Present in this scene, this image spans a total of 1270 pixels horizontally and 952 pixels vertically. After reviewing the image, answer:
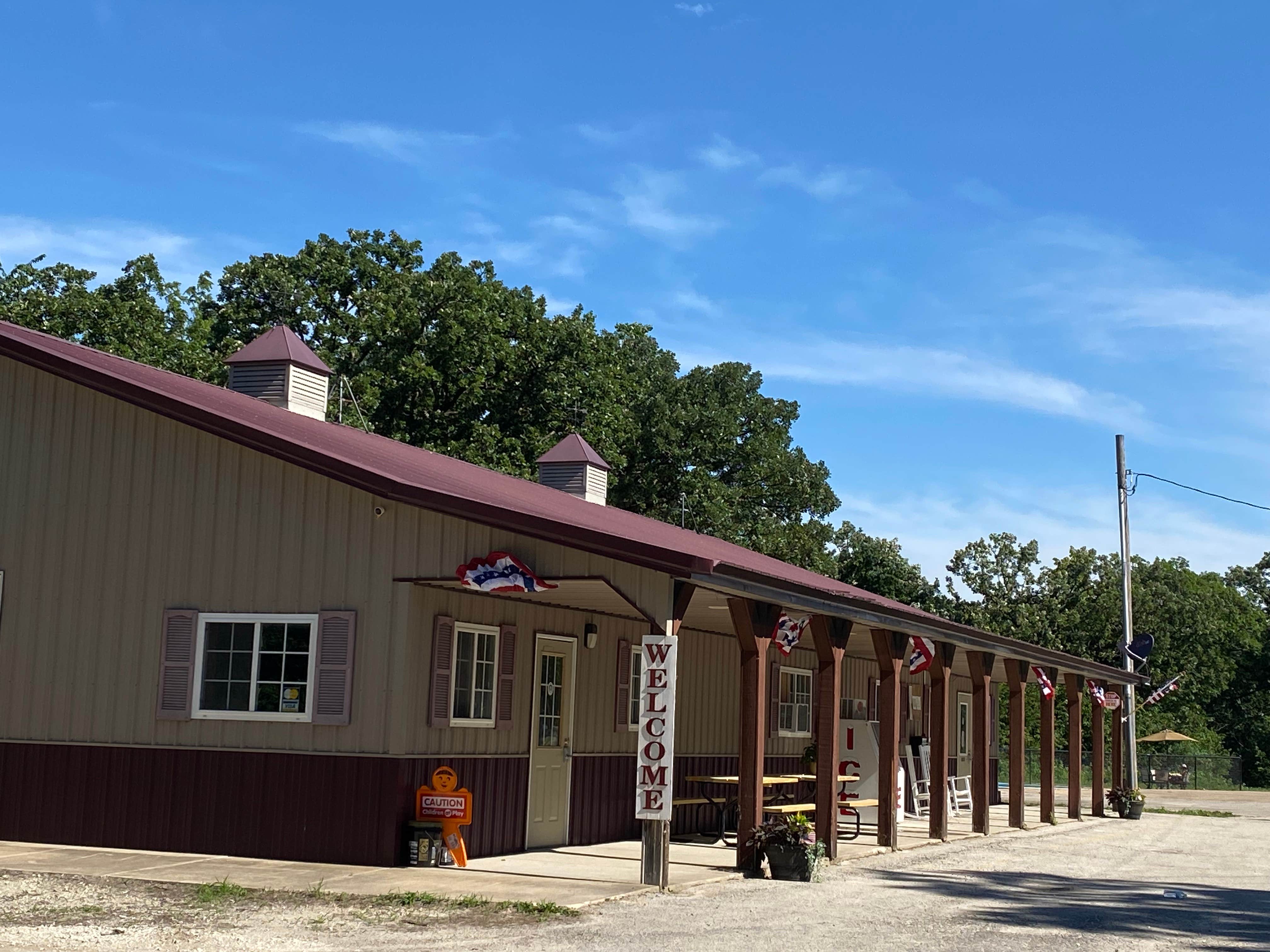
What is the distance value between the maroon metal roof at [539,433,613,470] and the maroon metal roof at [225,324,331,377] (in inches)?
217

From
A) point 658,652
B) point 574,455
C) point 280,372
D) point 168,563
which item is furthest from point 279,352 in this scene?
point 658,652

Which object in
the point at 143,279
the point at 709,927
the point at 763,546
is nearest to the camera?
the point at 709,927

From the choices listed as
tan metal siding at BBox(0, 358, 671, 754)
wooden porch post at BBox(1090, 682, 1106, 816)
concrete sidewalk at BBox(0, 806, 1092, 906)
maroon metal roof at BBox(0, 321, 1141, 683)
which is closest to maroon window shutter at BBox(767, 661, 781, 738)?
maroon metal roof at BBox(0, 321, 1141, 683)

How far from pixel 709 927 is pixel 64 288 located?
29.3 metres

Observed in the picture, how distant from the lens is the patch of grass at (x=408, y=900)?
9836mm

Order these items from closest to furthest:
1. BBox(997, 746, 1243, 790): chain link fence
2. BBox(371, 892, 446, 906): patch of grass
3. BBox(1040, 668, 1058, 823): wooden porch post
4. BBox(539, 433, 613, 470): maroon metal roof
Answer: BBox(371, 892, 446, 906): patch of grass → BBox(539, 433, 613, 470): maroon metal roof → BBox(1040, 668, 1058, 823): wooden porch post → BBox(997, 746, 1243, 790): chain link fence

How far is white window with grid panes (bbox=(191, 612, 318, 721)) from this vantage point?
12.3m

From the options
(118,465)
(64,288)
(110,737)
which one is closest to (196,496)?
(118,465)

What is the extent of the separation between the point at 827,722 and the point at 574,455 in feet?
29.5

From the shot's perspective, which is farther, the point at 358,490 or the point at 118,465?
the point at 118,465

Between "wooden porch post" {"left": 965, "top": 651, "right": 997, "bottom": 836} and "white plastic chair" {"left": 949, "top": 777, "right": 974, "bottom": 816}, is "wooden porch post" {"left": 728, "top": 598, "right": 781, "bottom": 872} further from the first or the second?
"white plastic chair" {"left": 949, "top": 777, "right": 974, "bottom": 816}

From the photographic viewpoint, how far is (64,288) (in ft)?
112

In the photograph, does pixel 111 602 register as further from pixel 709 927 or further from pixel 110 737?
pixel 709 927

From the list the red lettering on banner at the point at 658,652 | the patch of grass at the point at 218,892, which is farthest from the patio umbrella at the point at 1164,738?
the patch of grass at the point at 218,892
